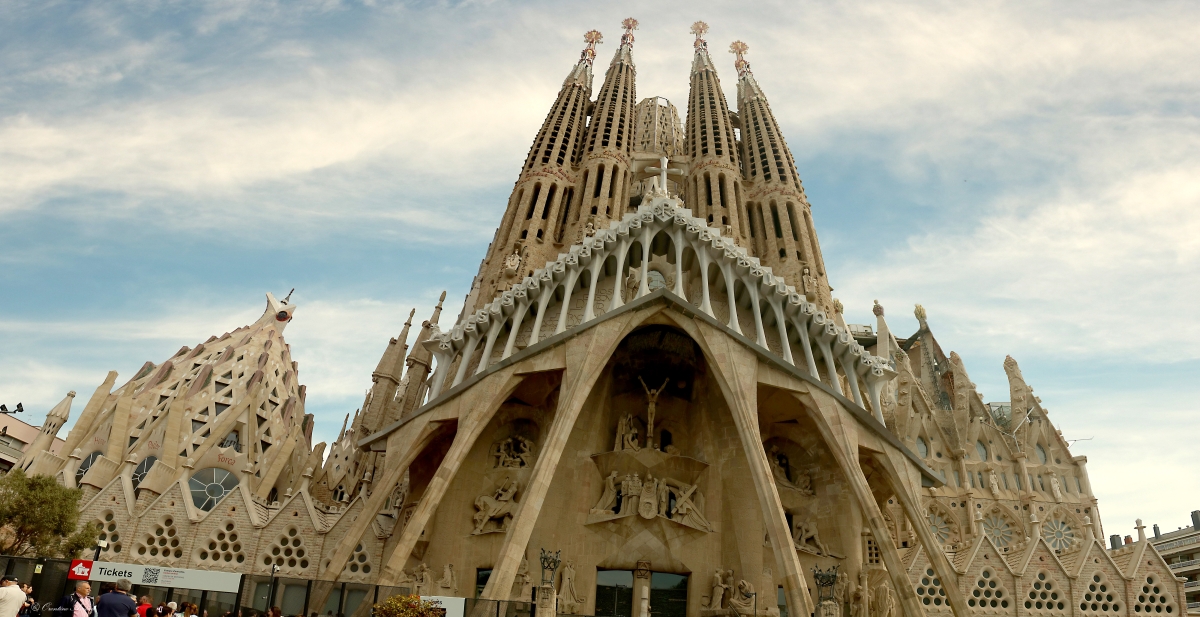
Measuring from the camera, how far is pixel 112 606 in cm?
641

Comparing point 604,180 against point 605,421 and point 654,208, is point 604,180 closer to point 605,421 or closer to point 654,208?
point 654,208

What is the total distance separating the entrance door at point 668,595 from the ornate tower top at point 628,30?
3417 centimetres

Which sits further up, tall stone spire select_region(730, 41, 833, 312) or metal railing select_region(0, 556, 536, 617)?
tall stone spire select_region(730, 41, 833, 312)

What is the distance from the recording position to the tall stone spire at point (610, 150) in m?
30.5

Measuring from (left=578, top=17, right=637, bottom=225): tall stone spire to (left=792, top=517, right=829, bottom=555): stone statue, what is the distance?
46.3 ft

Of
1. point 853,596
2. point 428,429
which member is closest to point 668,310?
point 428,429

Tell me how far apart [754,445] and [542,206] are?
16045 millimetres

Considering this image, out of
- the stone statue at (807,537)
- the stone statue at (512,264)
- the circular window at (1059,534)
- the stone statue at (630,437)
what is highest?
the stone statue at (512,264)

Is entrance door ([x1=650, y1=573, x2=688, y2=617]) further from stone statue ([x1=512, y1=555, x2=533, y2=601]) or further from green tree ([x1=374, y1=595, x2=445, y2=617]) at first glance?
green tree ([x1=374, y1=595, x2=445, y2=617])

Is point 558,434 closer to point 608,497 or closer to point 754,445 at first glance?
point 608,497

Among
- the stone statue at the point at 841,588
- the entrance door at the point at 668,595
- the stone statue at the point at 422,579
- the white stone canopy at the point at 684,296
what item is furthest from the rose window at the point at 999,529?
the stone statue at the point at 422,579

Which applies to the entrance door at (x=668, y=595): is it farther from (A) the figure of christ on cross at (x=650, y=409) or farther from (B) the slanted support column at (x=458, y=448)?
(B) the slanted support column at (x=458, y=448)

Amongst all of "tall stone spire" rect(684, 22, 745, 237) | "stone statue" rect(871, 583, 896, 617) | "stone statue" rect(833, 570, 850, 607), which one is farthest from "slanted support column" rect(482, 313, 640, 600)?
"tall stone spire" rect(684, 22, 745, 237)

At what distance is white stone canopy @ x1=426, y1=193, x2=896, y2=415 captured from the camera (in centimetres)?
2120
